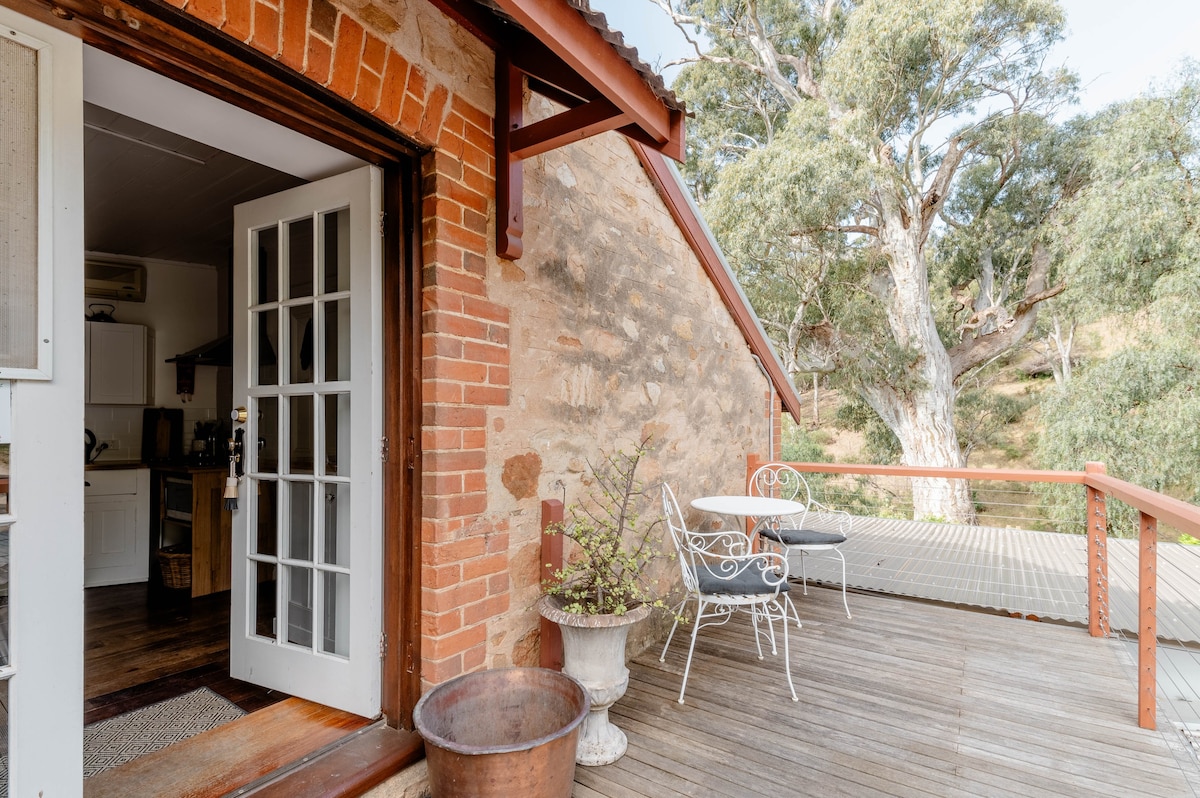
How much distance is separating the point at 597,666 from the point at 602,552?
0.42 meters

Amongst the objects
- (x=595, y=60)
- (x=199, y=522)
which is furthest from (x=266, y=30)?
(x=199, y=522)

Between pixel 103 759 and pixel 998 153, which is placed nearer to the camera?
pixel 103 759

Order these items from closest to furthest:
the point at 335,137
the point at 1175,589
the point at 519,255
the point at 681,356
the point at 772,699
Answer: the point at 335,137 → the point at 519,255 → the point at 772,699 → the point at 681,356 → the point at 1175,589

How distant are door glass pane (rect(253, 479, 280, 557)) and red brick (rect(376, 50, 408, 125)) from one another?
1480 millimetres

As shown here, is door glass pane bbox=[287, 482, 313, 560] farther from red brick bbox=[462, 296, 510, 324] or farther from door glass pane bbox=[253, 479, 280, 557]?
red brick bbox=[462, 296, 510, 324]

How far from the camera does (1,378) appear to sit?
1.28 metres

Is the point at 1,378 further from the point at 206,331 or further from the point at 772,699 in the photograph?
the point at 206,331

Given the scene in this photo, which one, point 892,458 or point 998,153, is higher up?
point 998,153

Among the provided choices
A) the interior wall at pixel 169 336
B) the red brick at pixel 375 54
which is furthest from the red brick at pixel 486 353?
the interior wall at pixel 169 336

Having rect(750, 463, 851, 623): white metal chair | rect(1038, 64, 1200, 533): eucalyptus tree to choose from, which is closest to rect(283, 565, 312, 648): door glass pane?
rect(750, 463, 851, 623): white metal chair

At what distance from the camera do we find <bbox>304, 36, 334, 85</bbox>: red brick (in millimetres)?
1596

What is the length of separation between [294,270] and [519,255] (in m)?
0.90

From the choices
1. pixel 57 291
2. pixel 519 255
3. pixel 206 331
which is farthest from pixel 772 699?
pixel 206 331

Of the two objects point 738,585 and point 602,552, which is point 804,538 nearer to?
point 738,585
